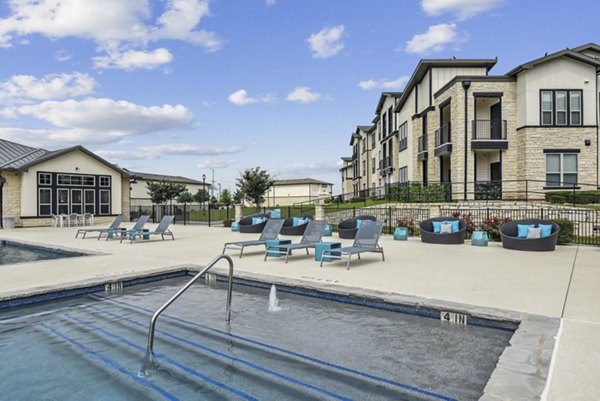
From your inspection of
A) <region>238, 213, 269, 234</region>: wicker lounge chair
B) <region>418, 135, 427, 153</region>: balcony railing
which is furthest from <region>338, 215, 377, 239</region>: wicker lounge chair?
<region>418, 135, 427, 153</region>: balcony railing

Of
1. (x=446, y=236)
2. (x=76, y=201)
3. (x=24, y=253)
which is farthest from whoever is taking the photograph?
(x=76, y=201)

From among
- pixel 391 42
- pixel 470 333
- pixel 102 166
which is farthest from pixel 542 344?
pixel 102 166

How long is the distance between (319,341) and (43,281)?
5667mm

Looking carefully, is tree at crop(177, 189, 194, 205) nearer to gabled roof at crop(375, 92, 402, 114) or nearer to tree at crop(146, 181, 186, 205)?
tree at crop(146, 181, 186, 205)

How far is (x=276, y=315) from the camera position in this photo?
20.5 ft

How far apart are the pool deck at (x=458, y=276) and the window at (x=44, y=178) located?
1611 centimetres

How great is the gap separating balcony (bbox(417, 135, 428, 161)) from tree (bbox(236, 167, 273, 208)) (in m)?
14.4

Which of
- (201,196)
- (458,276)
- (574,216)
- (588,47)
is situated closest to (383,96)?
(588,47)

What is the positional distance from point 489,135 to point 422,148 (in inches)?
202

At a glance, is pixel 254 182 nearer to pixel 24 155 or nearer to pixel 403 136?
pixel 403 136

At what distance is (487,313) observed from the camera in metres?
5.35

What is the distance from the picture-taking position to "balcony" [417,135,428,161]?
26406mm

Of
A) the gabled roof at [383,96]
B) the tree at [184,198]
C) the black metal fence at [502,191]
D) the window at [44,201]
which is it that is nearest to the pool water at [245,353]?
the black metal fence at [502,191]

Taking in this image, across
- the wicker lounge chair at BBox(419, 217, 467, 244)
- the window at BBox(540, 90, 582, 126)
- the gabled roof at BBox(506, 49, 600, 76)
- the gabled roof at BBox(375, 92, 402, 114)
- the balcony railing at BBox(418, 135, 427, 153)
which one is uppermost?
the gabled roof at BBox(375, 92, 402, 114)
